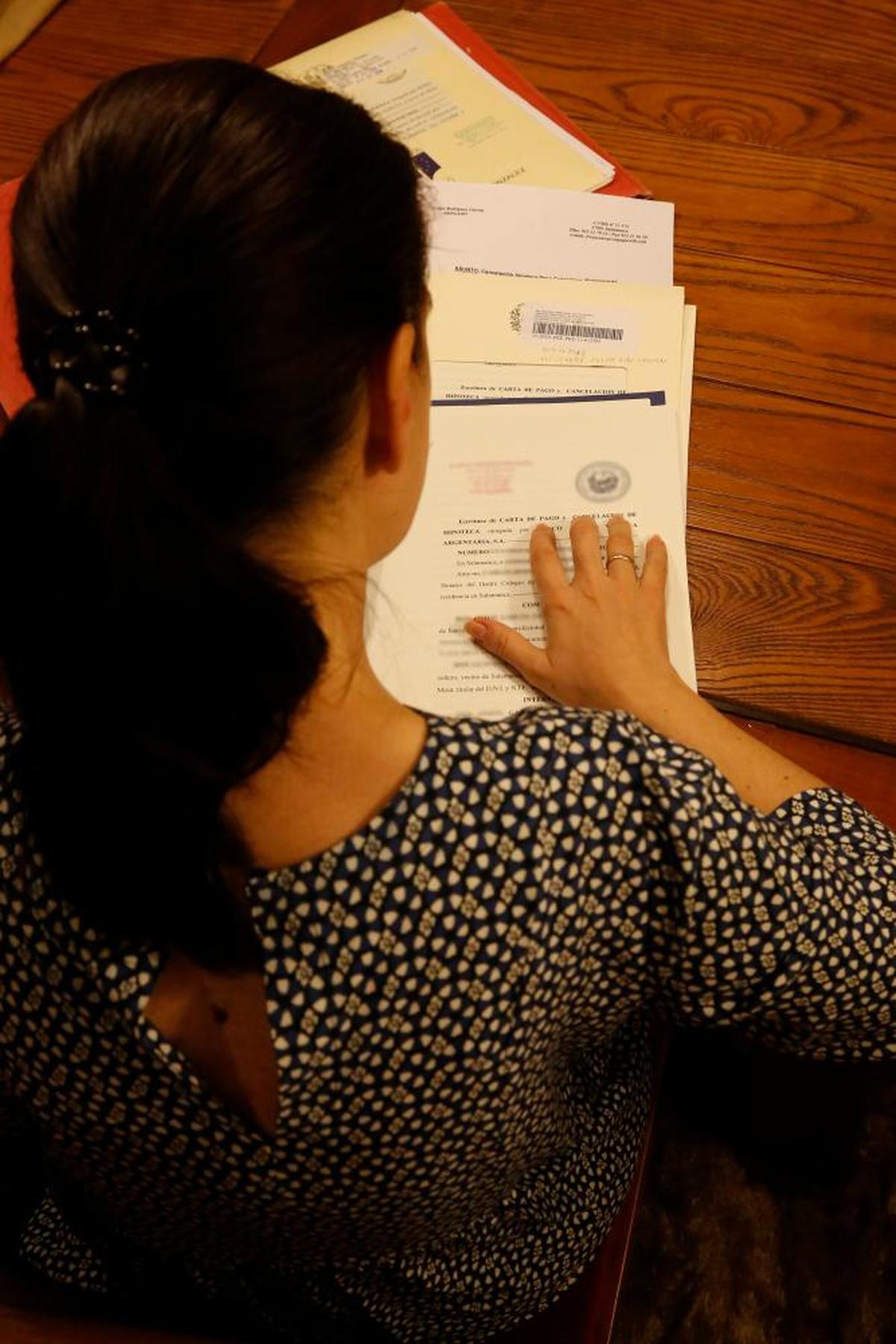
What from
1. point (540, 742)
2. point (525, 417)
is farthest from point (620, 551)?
point (540, 742)

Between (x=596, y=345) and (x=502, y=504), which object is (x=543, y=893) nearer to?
(x=502, y=504)

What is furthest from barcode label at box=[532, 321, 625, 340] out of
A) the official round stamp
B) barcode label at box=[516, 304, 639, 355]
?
the official round stamp

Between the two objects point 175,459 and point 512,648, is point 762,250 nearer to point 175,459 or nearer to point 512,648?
point 512,648

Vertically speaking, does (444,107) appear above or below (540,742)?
above

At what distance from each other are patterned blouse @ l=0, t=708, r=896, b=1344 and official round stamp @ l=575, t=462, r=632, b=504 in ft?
0.98

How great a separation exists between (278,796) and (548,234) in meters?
0.68

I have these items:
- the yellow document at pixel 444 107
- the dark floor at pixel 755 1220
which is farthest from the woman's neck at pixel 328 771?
the dark floor at pixel 755 1220

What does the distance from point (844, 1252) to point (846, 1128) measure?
0.23 m

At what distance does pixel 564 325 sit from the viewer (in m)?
0.94

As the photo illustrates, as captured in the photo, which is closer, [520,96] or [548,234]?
[548,234]

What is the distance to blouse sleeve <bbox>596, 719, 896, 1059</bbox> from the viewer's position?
0.59 m

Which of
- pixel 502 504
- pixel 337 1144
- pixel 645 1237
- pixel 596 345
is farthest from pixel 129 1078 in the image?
pixel 645 1237

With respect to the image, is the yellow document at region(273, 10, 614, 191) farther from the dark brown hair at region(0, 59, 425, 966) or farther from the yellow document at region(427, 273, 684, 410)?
the dark brown hair at region(0, 59, 425, 966)

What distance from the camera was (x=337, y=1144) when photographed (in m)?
0.56
